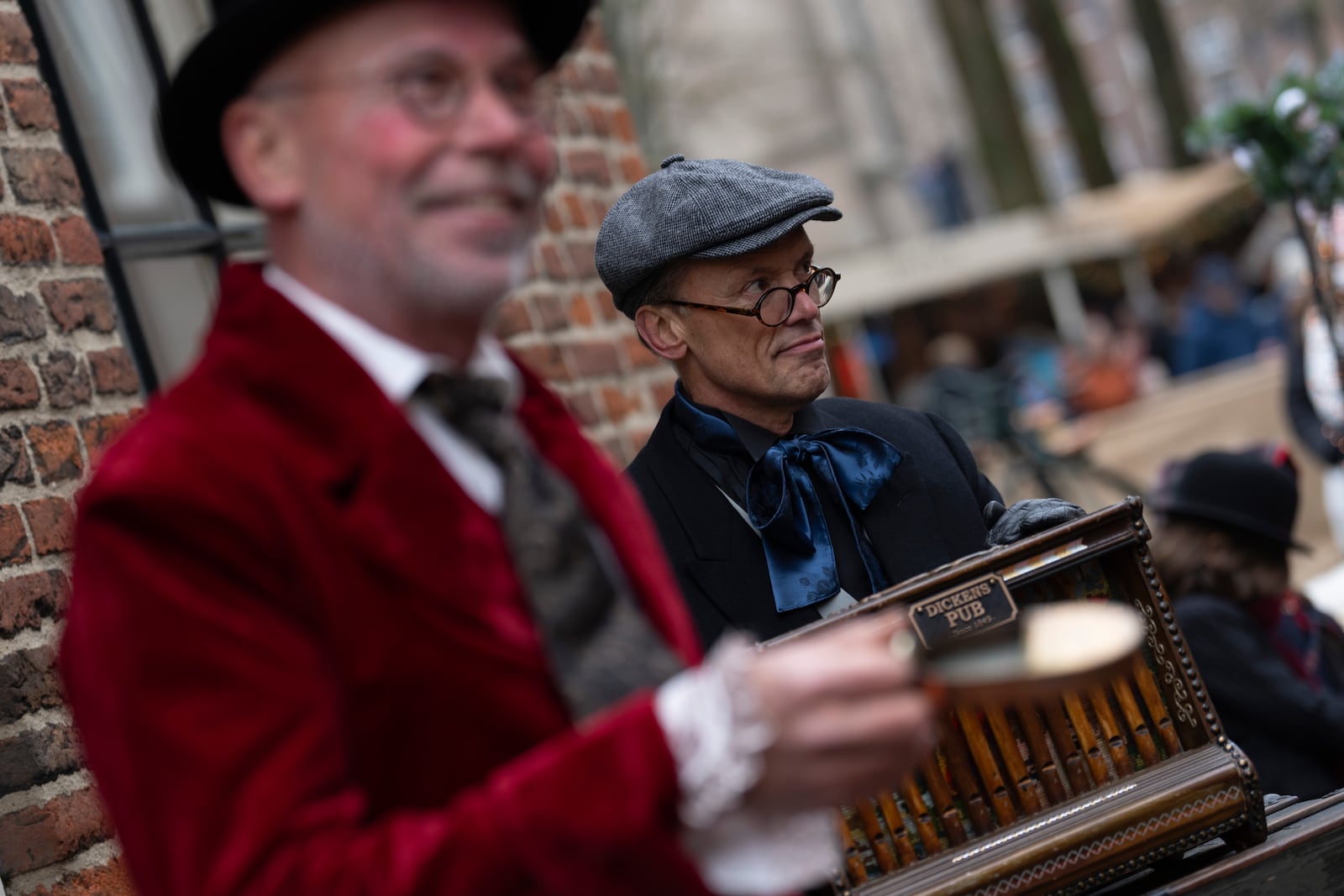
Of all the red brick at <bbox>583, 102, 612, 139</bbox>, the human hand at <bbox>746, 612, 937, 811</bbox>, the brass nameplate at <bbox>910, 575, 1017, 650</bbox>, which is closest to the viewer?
the human hand at <bbox>746, 612, 937, 811</bbox>

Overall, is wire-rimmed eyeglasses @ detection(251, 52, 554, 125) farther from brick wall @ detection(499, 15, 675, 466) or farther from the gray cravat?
brick wall @ detection(499, 15, 675, 466)

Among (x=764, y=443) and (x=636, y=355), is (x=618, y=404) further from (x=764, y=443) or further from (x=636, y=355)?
(x=764, y=443)

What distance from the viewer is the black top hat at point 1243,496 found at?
12.0 ft

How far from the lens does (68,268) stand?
8.70ft

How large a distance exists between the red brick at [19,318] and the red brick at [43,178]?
0.20 m

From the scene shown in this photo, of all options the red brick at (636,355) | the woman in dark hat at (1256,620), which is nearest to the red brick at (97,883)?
the red brick at (636,355)

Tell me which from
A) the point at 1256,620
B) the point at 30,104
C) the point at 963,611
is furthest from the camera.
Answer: the point at 1256,620

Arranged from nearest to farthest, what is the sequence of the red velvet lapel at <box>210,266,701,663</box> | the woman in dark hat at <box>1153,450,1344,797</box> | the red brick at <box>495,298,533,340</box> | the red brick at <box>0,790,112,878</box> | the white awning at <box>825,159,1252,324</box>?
the red velvet lapel at <box>210,266,701,663</box> < the red brick at <box>0,790,112,878</box> < the woman in dark hat at <box>1153,450,1344,797</box> < the red brick at <box>495,298,533,340</box> < the white awning at <box>825,159,1252,324</box>

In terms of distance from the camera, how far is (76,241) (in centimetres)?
269

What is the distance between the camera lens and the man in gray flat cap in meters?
2.40

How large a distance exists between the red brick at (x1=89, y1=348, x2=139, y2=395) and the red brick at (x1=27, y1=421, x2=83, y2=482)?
0.45 ft

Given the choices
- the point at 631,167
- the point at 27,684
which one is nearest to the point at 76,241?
the point at 27,684

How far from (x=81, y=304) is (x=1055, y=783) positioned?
184 centimetres

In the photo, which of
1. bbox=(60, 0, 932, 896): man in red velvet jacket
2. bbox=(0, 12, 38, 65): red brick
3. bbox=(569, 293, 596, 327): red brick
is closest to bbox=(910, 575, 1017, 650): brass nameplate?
bbox=(60, 0, 932, 896): man in red velvet jacket
